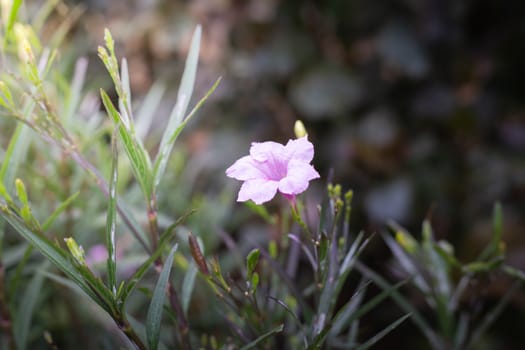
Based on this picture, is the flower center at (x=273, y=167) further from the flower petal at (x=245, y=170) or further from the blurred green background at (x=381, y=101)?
the blurred green background at (x=381, y=101)

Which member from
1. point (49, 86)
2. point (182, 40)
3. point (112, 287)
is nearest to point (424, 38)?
point (182, 40)

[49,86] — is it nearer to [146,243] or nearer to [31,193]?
[31,193]

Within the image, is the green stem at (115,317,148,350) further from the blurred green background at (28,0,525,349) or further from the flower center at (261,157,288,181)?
the blurred green background at (28,0,525,349)

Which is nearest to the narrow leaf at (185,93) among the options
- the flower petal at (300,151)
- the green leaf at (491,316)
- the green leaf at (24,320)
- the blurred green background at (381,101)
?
the flower petal at (300,151)

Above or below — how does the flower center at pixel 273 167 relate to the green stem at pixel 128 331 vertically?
above

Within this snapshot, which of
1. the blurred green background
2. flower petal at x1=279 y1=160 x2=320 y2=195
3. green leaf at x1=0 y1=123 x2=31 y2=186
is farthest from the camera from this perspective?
the blurred green background

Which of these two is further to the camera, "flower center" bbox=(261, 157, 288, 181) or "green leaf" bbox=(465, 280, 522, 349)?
"green leaf" bbox=(465, 280, 522, 349)

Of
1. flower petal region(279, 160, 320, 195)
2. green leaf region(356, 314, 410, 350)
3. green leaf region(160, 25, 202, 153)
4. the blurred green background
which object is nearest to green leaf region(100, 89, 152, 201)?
green leaf region(160, 25, 202, 153)

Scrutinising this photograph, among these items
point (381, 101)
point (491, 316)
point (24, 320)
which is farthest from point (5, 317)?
point (381, 101)
